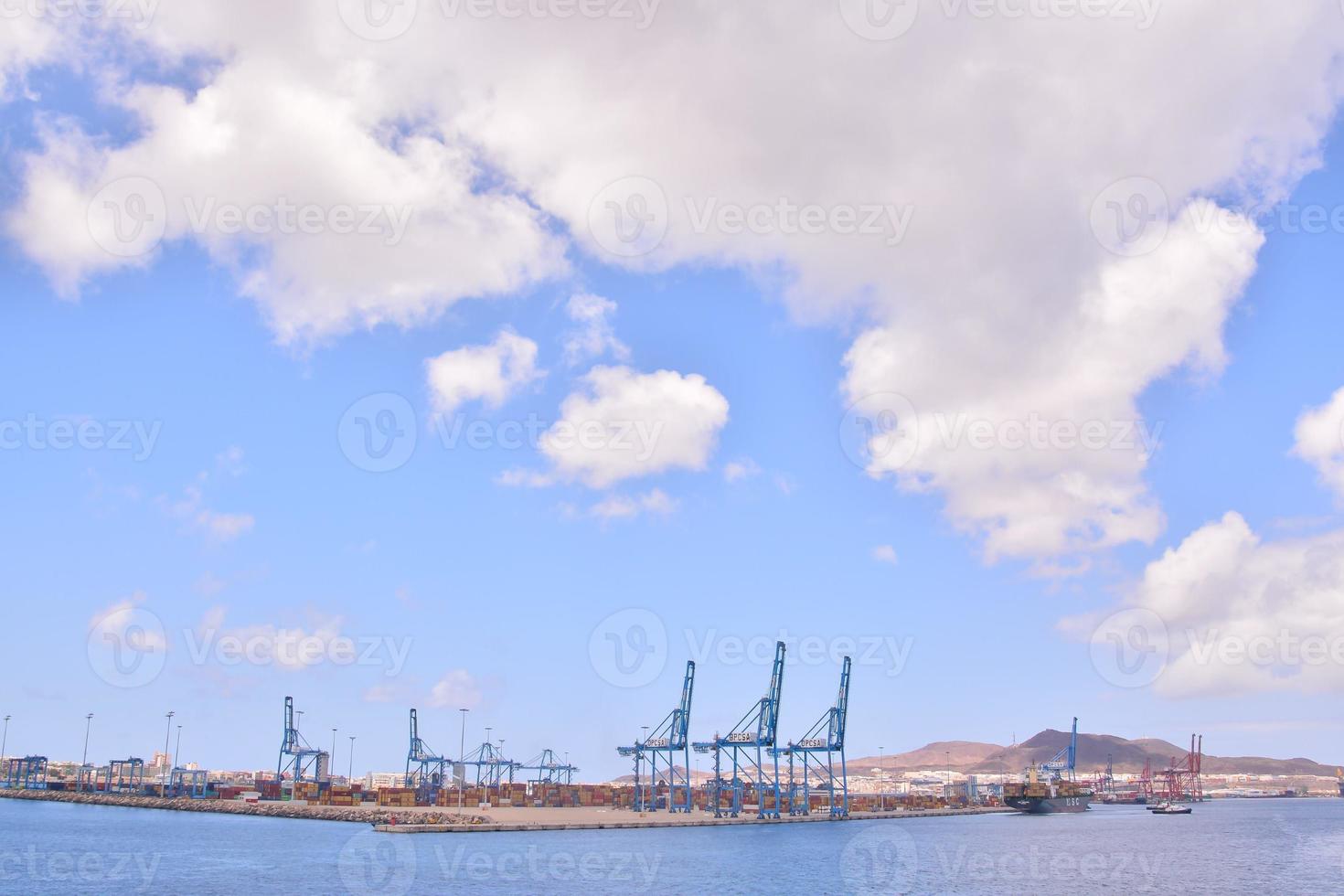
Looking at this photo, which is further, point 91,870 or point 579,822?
point 579,822

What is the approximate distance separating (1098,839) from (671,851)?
61231 mm

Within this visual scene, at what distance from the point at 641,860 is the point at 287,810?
9306 centimetres

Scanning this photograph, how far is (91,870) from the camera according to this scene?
7106 centimetres

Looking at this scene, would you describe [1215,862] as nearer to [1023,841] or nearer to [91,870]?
[1023,841]

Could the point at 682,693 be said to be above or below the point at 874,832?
above

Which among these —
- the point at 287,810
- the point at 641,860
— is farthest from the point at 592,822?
the point at 287,810

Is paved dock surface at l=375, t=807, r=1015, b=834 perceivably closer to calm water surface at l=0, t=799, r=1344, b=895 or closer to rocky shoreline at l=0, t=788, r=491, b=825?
rocky shoreline at l=0, t=788, r=491, b=825

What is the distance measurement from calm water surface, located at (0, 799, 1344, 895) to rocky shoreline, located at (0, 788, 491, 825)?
4742 millimetres

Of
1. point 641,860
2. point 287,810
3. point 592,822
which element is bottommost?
point 287,810

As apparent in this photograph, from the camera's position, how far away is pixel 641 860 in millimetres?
83875

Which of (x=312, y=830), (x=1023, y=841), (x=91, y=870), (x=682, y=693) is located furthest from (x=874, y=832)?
(x=91, y=870)

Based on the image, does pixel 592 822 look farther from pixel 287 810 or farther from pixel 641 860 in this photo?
pixel 287 810

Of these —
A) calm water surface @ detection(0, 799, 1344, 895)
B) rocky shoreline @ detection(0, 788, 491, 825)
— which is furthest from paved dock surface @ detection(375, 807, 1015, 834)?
calm water surface @ detection(0, 799, 1344, 895)

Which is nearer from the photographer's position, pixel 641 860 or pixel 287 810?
pixel 641 860
